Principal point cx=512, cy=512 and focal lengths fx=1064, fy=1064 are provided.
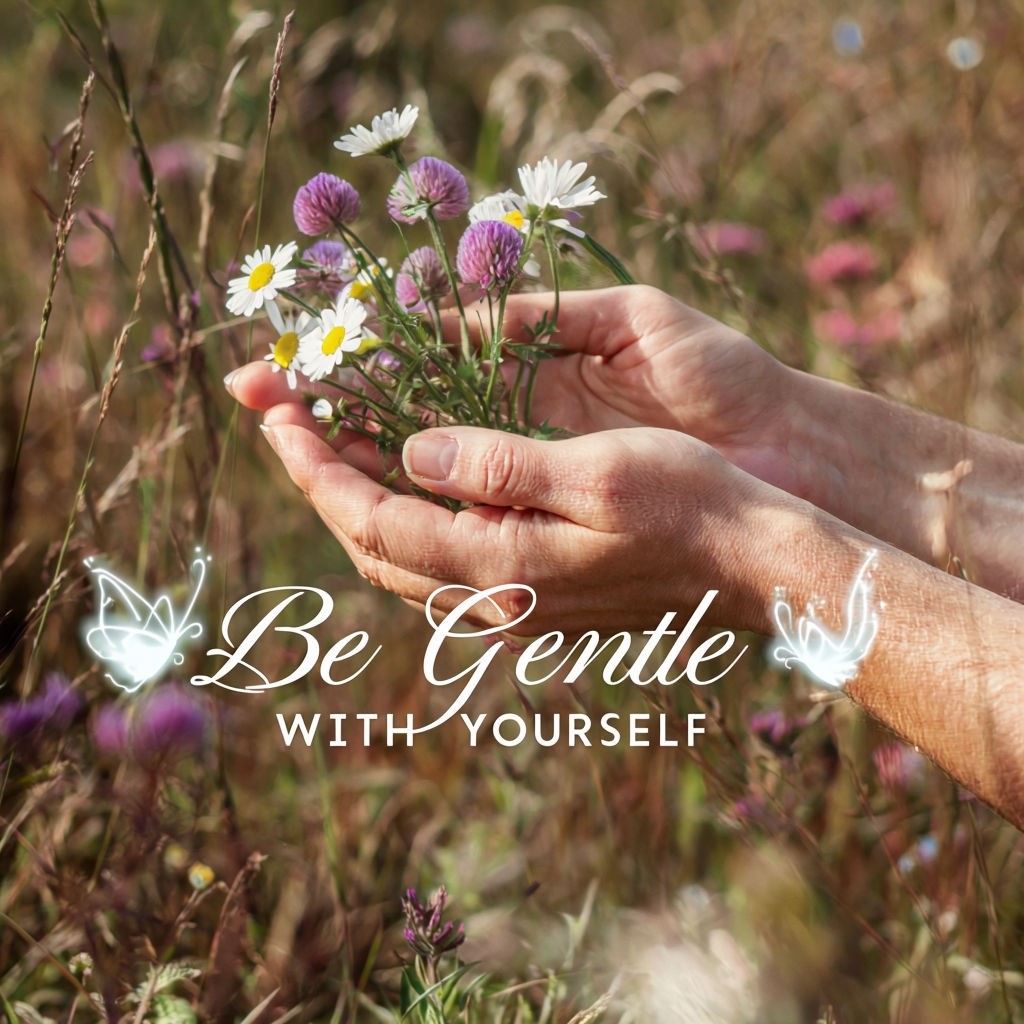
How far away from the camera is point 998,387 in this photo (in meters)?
1.84

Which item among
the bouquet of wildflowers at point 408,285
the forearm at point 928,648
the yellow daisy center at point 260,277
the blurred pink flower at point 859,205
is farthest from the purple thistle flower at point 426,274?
the blurred pink flower at point 859,205

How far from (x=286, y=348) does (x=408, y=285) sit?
0.41ft

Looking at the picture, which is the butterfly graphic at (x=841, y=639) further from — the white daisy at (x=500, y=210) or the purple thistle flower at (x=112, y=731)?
the purple thistle flower at (x=112, y=731)

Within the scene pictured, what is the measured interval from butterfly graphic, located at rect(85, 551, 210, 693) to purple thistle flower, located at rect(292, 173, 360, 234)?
1.16 feet

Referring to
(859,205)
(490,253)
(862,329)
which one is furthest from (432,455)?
(859,205)

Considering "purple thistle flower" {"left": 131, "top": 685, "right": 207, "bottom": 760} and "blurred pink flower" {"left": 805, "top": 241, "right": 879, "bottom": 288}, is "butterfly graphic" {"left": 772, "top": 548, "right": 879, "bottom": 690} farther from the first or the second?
"blurred pink flower" {"left": 805, "top": 241, "right": 879, "bottom": 288}

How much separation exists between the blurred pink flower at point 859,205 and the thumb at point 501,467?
1482 millimetres

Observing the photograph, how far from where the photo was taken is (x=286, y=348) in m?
0.87

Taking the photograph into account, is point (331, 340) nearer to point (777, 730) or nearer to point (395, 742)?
point (777, 730)

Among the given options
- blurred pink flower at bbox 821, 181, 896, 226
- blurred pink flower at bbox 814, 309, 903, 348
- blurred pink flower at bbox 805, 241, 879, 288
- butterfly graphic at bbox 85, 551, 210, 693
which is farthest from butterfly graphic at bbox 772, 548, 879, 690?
blurred pink flower at bbox 821, 181, 896, 226

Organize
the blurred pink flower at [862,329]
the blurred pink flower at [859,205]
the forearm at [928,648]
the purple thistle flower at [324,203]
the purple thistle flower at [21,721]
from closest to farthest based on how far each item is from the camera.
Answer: the forearm at [928,648]
the purple thistle flower at [324,203]
the purple thistle flower at [21,721]
the blurred pink flower at [862,329]
the blurred pink flower at [859,205]

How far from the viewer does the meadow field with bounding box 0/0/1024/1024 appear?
0.95 m

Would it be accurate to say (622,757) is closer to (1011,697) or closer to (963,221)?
(1011,697)

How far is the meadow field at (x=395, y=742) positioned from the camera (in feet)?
3.12
